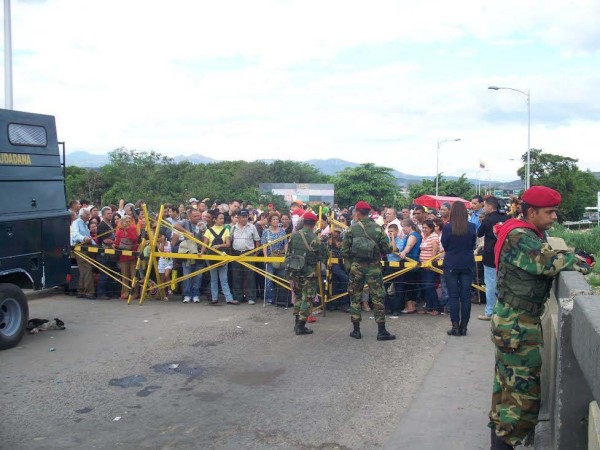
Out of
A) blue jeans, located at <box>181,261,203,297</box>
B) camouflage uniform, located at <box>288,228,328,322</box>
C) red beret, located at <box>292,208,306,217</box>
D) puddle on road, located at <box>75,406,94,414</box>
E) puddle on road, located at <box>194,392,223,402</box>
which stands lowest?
puddle on road, located at <box>75,406,94,414</box>

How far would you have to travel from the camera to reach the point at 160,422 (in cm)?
543

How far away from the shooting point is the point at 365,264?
8.56 m

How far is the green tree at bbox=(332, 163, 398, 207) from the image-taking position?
2106 inches

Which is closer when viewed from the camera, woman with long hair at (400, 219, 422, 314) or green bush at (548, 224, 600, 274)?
woman with long hair at (400, 219, 422, 314)

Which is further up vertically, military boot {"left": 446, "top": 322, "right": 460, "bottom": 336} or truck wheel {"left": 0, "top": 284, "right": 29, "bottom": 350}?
truck wheel {"left": 0, "top": 284, "right": 29, "bottom": 350}

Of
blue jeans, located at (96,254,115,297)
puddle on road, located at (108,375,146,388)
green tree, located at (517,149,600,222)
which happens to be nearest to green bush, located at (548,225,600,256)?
blue jeans, located at (96,254,115,297)

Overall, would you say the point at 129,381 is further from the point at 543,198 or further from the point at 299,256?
the point at 543,198

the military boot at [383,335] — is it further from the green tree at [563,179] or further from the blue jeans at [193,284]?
the green tree at [563,179]

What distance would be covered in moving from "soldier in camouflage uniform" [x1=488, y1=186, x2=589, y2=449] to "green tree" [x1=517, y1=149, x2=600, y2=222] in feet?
108

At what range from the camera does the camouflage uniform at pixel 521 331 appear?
396 centimetres

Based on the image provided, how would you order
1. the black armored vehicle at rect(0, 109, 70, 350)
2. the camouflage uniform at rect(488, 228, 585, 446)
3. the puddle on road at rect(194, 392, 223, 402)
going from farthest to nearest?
the black armored vehicle at rect(0, 109, 70, 350) → the puddle on road at rect(194, 392, 223, 402) → the camouflage uniform at rect(488, 228, 585, 446)

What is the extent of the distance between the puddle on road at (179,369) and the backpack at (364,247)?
279 centimetres

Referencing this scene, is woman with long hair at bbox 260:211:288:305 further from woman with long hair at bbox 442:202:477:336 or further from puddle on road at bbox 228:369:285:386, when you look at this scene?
puddle on road at bbox 228:369:285:386

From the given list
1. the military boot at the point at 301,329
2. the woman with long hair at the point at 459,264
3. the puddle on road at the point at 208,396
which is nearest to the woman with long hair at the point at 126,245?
the military boot at the point at 301,329
